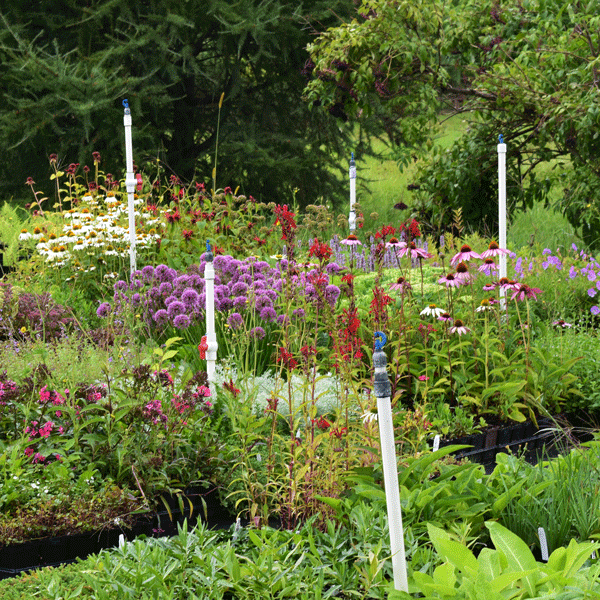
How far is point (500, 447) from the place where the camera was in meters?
4.04

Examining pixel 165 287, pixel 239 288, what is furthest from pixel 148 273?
pixel 239 288

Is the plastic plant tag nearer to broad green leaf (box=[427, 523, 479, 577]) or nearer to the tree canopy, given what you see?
broad green leaf (box=[427, 523, 479, 577])

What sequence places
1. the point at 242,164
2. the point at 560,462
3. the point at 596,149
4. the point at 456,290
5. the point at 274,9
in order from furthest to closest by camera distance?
the point at 242,164, the point at 274,9, the point at 596,149, the point at 456,290, the point at 560,462

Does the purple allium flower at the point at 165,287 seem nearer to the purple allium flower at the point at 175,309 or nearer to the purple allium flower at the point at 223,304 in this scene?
the purple allium flower at the point at 175,309

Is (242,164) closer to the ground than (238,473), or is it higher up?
higher up

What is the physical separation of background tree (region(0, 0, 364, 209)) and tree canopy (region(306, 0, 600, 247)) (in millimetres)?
1951

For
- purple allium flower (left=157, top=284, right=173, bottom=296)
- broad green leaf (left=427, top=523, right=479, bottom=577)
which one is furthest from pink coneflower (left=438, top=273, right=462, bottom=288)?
broad green leaf (left=427, top=523, right=479, bottom=577)

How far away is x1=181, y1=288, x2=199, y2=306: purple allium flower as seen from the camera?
462 centimetres

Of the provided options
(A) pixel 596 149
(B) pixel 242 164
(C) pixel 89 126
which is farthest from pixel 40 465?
(B) pixel 242 164

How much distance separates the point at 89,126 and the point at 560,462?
7547mm

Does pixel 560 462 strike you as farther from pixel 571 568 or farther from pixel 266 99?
pixel 266 99

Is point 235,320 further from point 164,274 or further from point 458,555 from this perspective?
point 458,555

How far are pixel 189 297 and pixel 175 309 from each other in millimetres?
116

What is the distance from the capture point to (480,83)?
283 inches
